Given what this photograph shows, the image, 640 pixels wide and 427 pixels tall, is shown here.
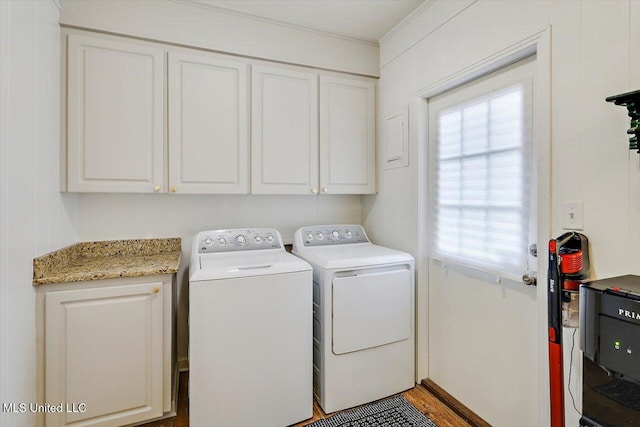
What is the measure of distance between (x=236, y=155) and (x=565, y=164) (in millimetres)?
1841

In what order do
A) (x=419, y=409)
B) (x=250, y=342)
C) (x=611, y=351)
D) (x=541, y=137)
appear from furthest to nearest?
(x=419, y=409)
(x=250, y=342)
(x=541, y=137)
(x=611, y=351)

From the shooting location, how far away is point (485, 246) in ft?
5.93

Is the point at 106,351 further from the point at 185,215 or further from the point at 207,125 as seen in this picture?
the point at 207,125

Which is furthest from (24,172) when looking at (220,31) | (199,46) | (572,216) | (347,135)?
(572,216)

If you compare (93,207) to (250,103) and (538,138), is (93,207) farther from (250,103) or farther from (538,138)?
(538,138)

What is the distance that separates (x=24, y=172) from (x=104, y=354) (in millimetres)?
969

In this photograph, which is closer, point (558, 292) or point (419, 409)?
point (558, 292)

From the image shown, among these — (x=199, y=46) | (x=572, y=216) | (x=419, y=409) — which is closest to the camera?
(x=572, y=216)

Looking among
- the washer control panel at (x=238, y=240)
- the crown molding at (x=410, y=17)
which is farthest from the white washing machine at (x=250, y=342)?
the crown molding at (x=410, y=17)

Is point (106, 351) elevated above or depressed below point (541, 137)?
below

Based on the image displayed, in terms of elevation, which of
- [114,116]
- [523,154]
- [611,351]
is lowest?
[611,351]

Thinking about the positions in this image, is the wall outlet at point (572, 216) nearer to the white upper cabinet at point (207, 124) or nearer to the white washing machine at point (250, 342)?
the white washing machine at point (250, 342)

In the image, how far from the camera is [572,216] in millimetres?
1324

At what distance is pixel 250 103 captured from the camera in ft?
7.41
